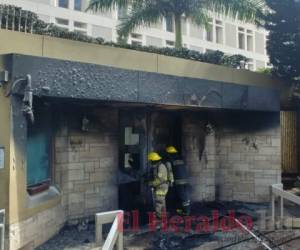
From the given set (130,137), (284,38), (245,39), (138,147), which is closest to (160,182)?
(138,147)

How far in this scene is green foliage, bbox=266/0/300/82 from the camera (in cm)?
1233

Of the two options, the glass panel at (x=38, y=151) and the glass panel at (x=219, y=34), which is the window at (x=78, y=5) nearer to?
the glass panel at (x=219, y=34)

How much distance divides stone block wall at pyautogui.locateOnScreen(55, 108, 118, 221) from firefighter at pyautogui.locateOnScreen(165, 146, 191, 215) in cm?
160

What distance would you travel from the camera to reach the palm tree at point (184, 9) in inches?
497

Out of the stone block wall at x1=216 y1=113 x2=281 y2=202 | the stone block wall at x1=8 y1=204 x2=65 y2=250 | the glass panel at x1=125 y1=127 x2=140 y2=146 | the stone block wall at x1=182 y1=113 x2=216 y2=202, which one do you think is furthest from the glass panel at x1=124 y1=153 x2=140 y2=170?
the stone block wall at x1=216 y1=113 x2=281 y2=202

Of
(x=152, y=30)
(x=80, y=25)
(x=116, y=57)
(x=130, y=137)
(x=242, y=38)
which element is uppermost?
(x=242, y=38)

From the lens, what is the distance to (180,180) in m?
9.68

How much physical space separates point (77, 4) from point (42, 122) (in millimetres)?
22034

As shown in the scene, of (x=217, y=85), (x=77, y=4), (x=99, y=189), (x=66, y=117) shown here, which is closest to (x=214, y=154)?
(x=217, y=85)

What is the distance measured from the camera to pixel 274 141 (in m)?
11.1

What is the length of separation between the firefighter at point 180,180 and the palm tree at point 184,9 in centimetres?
515

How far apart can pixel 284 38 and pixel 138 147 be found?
6.76m

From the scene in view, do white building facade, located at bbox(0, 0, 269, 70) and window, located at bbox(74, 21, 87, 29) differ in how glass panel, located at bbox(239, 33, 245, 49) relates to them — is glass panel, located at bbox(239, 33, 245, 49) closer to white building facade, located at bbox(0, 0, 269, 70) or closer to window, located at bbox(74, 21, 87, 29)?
white building facade, located at bbox(0, 0, 269, 70)

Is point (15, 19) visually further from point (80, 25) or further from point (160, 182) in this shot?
point (80, 25)
